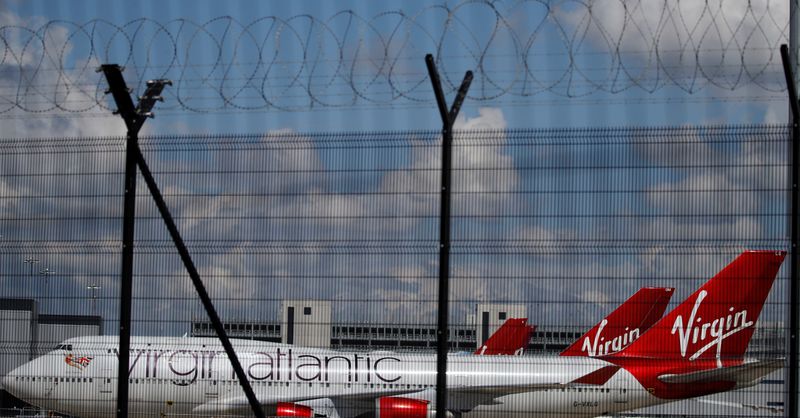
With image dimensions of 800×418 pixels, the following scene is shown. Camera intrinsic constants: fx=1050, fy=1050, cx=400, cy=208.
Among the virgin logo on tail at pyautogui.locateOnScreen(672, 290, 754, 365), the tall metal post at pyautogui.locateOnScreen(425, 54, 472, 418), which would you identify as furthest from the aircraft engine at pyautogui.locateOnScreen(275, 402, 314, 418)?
the tall metal post at pyautogui.locateOnScreen(425, 54, 472, 418)

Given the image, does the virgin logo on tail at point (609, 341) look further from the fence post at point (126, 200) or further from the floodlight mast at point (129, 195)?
the fence post at point (126, 200)

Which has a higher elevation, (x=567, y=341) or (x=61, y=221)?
(x=61, y=221)

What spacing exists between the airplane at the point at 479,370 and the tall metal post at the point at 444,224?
0.94 m

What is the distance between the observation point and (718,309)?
9289 mm

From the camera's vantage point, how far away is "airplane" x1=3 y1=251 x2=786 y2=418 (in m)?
8.20

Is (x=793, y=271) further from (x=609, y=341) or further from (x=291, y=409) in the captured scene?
(x=291, y=409)

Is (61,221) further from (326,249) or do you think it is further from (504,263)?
(504,263)

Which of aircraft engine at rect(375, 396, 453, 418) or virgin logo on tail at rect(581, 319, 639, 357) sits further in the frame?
aircraft engine at rect(375, 396, 453, 418)

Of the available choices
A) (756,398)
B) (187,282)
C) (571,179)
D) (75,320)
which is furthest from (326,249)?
(756,398)

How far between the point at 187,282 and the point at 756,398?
4.47 metres

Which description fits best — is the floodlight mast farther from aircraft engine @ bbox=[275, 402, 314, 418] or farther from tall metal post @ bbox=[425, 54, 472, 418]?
aircraft engine @ bbox=[275, 402, 314, 418]

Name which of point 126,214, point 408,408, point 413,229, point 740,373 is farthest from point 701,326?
point 408,408

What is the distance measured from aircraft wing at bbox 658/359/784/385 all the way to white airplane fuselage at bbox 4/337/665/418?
4.01ft

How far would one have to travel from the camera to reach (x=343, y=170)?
7.98m
